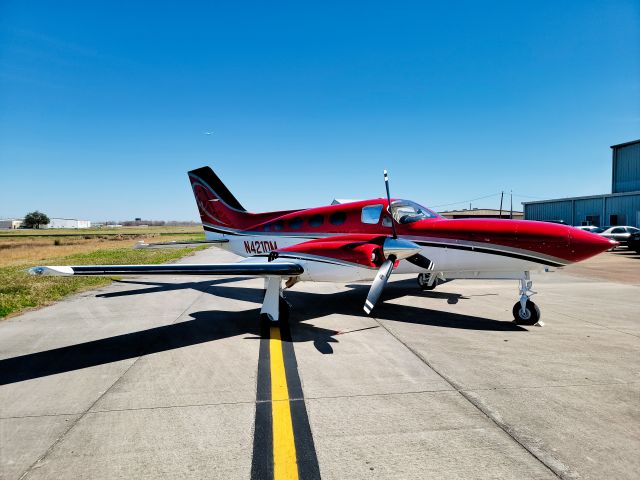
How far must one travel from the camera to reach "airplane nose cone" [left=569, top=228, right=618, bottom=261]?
6.84 m

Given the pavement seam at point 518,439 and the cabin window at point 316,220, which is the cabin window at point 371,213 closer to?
the cabin window at point 316,220

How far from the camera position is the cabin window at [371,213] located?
8.77 m

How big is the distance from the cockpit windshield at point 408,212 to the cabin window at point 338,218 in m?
1.29

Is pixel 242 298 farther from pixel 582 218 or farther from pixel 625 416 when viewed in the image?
pixel 582 218

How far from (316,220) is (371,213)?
1.75 metres

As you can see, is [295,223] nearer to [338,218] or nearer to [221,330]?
[338,218]

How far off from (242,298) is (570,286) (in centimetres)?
1167

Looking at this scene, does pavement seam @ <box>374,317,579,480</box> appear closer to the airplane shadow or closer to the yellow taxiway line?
the yellow taxiway line

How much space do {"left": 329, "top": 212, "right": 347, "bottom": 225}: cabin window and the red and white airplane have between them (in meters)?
0.03

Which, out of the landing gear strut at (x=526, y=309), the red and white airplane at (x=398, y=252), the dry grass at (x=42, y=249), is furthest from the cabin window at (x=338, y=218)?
the dry grass at (x=42, y=249)

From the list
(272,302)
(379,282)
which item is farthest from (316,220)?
(379,282)

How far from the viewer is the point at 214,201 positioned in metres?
13.5

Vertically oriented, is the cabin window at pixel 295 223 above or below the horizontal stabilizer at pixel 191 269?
above

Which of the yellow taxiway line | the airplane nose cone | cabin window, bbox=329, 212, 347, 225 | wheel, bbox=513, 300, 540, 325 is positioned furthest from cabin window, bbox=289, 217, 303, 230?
the airplane nose cone
